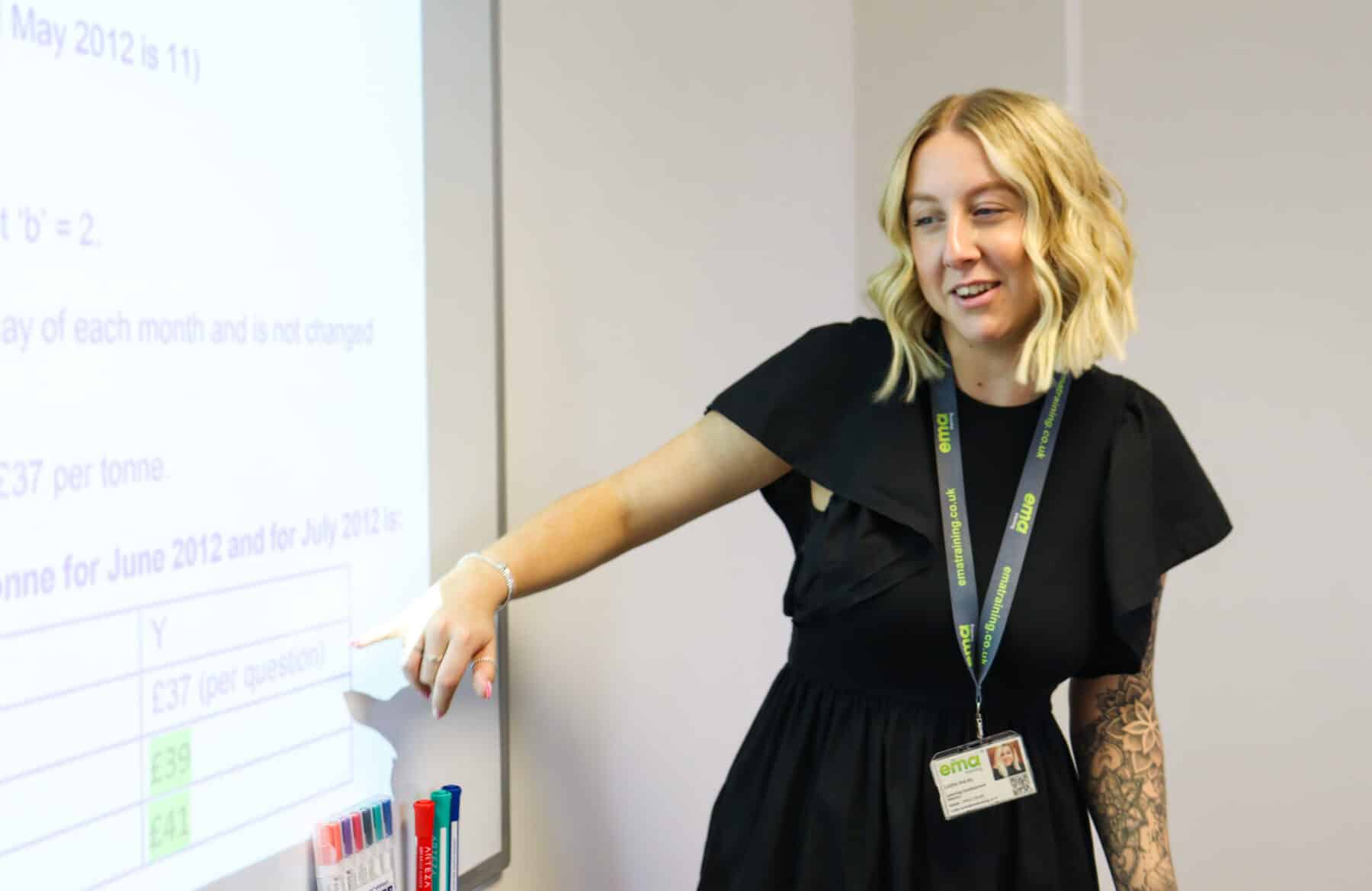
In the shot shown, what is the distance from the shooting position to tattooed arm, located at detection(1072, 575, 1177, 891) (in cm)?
149

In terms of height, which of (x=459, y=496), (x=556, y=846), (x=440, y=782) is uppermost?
(x=459, y=496)

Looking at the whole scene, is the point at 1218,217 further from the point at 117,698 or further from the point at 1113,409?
the point at 117,698

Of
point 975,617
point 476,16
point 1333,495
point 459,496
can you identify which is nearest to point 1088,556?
point 975,617

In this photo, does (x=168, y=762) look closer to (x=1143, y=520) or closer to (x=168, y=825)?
(x=168, y=825)

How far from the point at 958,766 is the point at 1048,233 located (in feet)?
1.97

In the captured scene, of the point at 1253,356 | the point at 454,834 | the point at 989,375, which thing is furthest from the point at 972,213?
the point at 1253,356

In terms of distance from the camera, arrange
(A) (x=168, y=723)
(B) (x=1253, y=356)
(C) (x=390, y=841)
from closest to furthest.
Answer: (A) (x=168, y=723) → (C) (x=390, y=841) → (B) (x=1253, y=356)

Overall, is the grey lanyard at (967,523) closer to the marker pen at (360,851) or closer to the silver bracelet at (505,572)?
the silver bracelet at (505,572)

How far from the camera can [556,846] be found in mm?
1778

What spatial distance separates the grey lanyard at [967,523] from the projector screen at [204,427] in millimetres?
601

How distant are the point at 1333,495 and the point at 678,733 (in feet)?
4.29

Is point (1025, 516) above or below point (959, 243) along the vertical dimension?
below

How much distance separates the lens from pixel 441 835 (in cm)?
150

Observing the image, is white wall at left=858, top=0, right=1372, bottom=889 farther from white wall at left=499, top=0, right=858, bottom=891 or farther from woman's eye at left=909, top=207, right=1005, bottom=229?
woman's eye at left=909, top=207, right=1005, bottom=229
